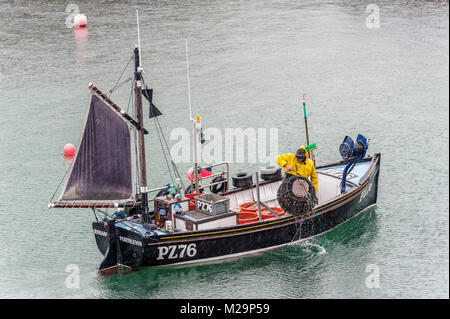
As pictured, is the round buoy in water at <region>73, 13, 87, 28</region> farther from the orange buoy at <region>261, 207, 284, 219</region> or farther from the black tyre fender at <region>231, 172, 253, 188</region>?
the orange buoy at <region>261, 207, 284, 219</region>

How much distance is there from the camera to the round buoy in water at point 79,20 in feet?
194

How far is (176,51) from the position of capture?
51.6 metres

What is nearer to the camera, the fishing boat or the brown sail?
the fishing boat

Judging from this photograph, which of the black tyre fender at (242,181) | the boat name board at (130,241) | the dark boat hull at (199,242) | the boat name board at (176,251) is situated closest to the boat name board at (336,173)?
the dark boat hull at (199,242)

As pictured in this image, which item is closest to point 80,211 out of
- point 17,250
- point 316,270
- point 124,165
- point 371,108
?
point 17,250

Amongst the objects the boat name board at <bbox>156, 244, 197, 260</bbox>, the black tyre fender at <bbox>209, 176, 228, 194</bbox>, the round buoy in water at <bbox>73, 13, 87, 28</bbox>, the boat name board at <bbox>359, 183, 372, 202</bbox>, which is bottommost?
the boat name board at <bbox>156, 244, 197, 260</bbox>

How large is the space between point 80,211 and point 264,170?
24.9 ft

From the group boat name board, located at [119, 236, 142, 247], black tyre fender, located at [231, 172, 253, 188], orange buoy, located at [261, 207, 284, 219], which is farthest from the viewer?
black tyre fender, located at [231, 172, 253, 188]

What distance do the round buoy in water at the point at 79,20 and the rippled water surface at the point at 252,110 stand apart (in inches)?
37.1

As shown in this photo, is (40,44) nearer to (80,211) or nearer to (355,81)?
(355,81)

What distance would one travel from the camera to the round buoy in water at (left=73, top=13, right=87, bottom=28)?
Answer: 59.1m

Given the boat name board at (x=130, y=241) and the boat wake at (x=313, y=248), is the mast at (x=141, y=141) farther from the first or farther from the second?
the boat wake at (x=313, y=248)

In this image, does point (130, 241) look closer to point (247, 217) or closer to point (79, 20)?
point (247, 217)

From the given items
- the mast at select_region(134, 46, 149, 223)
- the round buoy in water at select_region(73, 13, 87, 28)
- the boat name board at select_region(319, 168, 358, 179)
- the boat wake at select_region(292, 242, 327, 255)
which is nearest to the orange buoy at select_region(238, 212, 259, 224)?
the boat wake at select_region(292, 242, 327, 255)
